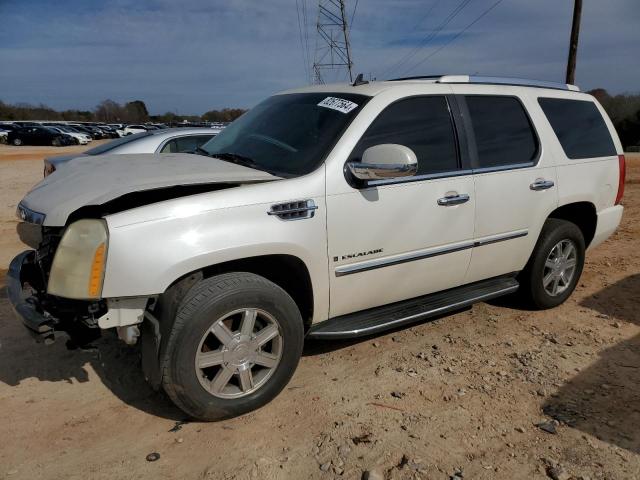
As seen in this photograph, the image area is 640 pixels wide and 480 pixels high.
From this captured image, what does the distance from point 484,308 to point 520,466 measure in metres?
2.32

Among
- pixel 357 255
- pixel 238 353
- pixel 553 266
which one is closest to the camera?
pixel 238 353

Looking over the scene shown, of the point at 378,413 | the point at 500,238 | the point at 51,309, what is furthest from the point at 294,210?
the point at 500,238

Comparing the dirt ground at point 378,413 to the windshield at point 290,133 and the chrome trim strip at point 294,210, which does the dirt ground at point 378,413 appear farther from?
the windshield at point 290,133

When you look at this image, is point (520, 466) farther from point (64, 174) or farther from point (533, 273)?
point (64, 174)

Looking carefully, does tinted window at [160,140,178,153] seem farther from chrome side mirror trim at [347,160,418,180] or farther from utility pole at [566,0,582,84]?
utility pole at [566,0,582,84]

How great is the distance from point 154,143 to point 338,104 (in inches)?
159

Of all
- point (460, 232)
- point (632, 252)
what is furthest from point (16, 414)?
point (632, 252)

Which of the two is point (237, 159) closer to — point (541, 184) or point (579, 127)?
point (541, 184)

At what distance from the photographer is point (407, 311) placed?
148 inches

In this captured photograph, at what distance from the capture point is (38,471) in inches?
107

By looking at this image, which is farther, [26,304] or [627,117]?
[627,117]

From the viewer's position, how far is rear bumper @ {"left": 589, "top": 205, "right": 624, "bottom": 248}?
4965 mm

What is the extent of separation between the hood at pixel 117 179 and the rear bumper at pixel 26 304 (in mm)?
430

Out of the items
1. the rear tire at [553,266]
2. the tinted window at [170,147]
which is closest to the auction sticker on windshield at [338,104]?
the rear tire at [553,266]
